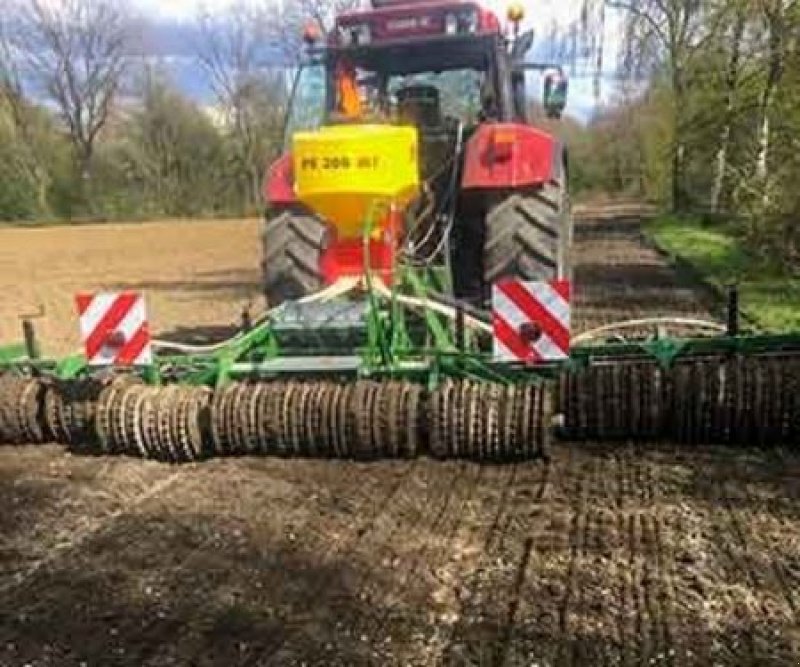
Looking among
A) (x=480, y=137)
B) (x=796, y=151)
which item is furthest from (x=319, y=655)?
(x=796, y=151)

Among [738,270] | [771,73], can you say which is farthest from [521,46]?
[771,73]

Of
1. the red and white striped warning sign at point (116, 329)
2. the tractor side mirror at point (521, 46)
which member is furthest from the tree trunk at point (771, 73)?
the red and white striped warning sign at point (116, 329)

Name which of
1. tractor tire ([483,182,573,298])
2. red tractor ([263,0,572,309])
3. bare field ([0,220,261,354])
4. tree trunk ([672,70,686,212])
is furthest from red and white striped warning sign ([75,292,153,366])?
tree trunk ([672,70,686,212])

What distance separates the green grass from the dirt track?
4.28 meters

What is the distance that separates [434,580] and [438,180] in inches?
152

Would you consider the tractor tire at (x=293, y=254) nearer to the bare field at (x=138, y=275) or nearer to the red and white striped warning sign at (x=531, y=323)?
the red and white striped warning sign at (x=531, y=323)

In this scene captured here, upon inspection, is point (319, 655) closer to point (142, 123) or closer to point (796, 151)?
point (796, 151)

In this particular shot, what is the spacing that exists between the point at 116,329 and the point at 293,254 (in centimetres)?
159

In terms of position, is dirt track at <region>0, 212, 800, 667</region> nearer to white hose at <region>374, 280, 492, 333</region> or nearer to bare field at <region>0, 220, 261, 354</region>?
white hose at <region>374, 280, 492, 333</region>

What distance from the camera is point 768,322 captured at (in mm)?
8977

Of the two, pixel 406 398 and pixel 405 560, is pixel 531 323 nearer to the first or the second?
pixel 406 398

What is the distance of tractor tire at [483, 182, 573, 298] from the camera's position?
21.9 ft

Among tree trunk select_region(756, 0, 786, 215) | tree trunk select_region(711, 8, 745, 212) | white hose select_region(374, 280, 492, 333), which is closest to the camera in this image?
white hose select_region(374, 280, 492, 333)

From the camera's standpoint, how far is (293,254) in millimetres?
7332
